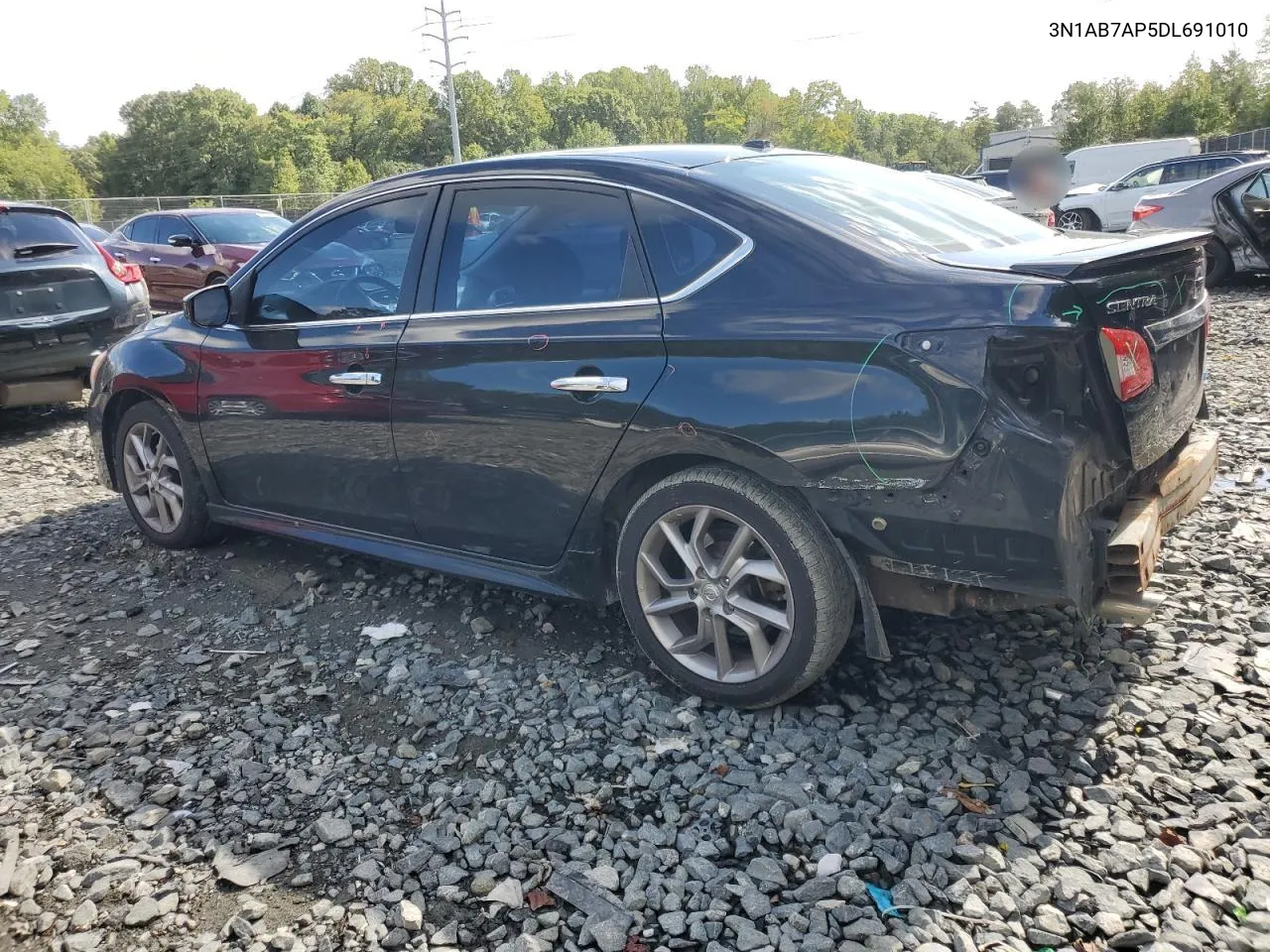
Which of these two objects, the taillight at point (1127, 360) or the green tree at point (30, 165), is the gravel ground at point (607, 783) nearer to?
the taillight at point (1127, 360)

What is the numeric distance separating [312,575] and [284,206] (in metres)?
39.7

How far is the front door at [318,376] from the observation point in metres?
3.93

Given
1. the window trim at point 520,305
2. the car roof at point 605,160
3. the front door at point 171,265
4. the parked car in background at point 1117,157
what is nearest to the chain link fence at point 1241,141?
the parked car in background at point 1117,157

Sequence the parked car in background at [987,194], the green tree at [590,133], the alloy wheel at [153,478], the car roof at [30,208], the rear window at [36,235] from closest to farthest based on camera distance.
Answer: the parked car in background at [987,194], the alloy wheel at [153,478], the rear window at [36,235], the car roof at [30,208], the green tree at [590,133]

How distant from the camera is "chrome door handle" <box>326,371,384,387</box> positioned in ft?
12.8

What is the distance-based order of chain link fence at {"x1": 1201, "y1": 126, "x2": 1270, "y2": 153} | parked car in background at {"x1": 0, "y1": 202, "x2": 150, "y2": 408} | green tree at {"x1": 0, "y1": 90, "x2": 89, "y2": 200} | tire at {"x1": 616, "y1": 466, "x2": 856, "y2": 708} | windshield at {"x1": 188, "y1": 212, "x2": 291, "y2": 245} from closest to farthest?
tire at {"x1": 616, "y1": 466, "x2": 856, "y2": 708} → parked car in background at {"x1": 0, "y1": 202, "x2": 150, "y2": 408} → windshield at {"x1": 188, "y1": 212, "x2": 291, "y2": 245} → chain link fence at {"x1": 1201, "y1": 126, "x2": 1270, "y2": 153} → green tree at {"x1": 0, "y1": 90, "x2": 89, "y2": 200}

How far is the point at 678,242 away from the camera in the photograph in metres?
3.25

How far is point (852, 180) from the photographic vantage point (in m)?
3.62

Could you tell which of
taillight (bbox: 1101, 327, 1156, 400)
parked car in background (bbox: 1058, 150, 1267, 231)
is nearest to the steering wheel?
taillight (bbox: 1101, 327, 1156, 400)

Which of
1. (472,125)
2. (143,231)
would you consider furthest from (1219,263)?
(472,125)

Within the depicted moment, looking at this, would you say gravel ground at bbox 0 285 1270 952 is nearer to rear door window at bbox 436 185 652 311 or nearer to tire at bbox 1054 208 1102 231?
rear door window at bbox 436 185 652 311

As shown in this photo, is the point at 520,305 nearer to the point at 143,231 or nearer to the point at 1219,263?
the point at 1219,263

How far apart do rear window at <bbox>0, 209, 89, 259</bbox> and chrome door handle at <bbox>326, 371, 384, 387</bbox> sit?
198 inches

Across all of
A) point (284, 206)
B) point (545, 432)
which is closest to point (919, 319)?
point (545, 432)
